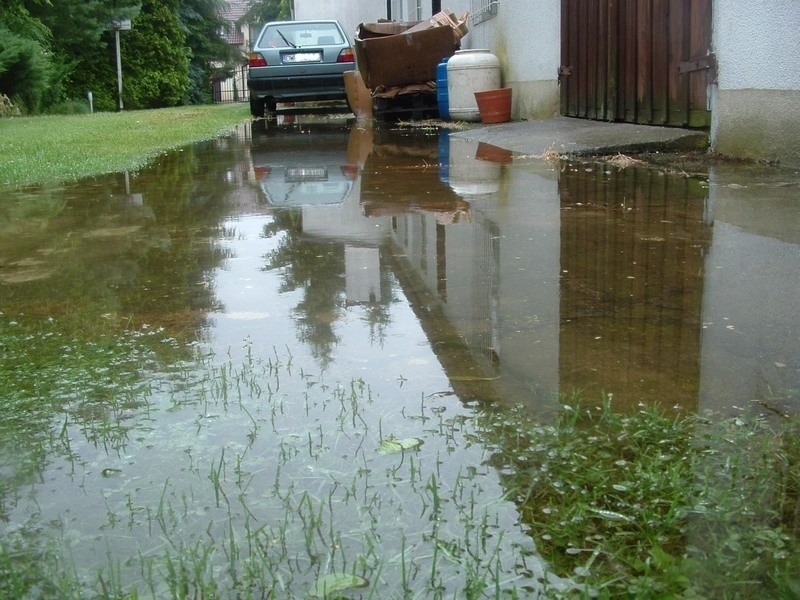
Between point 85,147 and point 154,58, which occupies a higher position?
point 154,58

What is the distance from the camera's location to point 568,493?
1896 millimetres

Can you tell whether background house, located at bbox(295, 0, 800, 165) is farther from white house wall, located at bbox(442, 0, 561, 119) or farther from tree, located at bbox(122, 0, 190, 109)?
tree, located at bbox(122, 0, 190, 109)

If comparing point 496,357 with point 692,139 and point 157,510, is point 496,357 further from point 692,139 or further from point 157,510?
point 692,139

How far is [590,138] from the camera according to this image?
27.8ft

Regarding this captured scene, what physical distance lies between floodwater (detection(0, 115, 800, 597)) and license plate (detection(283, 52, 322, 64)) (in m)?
11.8

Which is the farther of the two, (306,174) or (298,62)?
(298,62)

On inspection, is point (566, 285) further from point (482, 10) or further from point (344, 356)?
point (482, 10)

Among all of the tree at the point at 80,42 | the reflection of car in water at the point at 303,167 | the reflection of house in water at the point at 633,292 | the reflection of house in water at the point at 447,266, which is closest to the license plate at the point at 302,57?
the reflection of car in water at the point at 303,167

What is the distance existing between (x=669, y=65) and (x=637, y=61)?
76 centimetres

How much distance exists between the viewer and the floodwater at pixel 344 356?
1.79 m

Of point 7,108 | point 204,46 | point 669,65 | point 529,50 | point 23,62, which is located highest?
point 204,46

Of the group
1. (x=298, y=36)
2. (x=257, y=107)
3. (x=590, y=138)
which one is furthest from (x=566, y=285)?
(x=257, y=107)

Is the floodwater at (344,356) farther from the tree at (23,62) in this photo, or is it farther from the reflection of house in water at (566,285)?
the tree at (23,62)

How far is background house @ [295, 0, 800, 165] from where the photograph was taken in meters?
6.73
